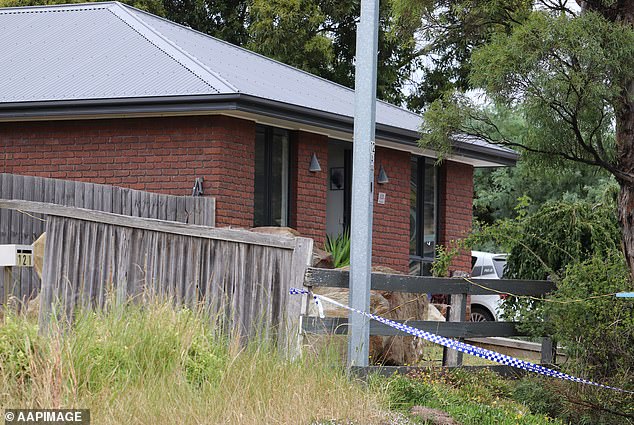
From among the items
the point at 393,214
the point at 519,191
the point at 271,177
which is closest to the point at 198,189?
the point at 271,177

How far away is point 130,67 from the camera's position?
16375mm

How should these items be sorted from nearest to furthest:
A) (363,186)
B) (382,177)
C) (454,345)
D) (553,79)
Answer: (363,186), (454,345), (553,79), (382,177)

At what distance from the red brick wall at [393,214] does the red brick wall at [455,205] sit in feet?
5.06

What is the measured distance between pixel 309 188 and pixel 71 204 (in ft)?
15.7

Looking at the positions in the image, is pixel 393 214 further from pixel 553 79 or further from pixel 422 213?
pixel 553 79

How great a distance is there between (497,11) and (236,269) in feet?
15.9

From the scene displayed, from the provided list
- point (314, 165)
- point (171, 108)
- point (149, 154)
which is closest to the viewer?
point (171, 108)

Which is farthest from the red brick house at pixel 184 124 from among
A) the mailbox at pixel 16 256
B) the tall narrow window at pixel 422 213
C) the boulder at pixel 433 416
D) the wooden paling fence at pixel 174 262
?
the boulder at pixel 433 416

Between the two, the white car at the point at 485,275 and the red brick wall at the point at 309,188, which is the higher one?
the red brick wall at the point at 309,188

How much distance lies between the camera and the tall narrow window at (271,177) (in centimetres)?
1662

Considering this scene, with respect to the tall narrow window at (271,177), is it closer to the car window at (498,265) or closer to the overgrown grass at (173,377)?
the car window at (498,265)

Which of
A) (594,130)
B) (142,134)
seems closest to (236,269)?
(594,130)

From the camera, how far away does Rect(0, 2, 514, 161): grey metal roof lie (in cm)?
1527

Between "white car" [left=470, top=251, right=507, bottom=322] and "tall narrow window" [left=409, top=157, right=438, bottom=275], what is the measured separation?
109 centimetres
